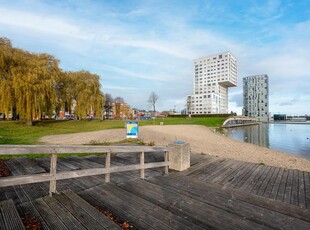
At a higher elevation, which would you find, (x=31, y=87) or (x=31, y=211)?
(x=31, y=87)

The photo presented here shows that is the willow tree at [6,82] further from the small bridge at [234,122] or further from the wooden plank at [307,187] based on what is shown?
the small bridge at [234,122]

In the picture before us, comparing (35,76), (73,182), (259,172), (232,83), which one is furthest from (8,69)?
(232,83)

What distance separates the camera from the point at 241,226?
3348 millimetres

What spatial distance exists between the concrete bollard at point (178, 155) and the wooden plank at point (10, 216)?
184 inches

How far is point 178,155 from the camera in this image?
6801 mm

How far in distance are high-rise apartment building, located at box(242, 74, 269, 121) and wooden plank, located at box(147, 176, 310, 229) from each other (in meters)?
162

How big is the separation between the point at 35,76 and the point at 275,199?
2943 cm

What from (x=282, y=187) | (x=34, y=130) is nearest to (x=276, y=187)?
(x=282, y=187)

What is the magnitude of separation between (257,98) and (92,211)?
178 m

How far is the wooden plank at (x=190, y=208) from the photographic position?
11.2 feet

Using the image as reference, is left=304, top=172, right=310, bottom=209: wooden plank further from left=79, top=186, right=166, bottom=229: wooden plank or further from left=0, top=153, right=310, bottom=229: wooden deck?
left=79, top=186, right=166, bottom=229: wooden plank

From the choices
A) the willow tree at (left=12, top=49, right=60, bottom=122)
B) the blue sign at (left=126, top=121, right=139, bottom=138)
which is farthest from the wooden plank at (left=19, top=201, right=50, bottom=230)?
the willow tree at (left=12, top=49, right=60, bottom=122)

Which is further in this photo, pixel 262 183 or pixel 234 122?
pixel 234 122

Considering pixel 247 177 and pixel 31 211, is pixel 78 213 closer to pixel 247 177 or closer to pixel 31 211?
pixel 31 211
